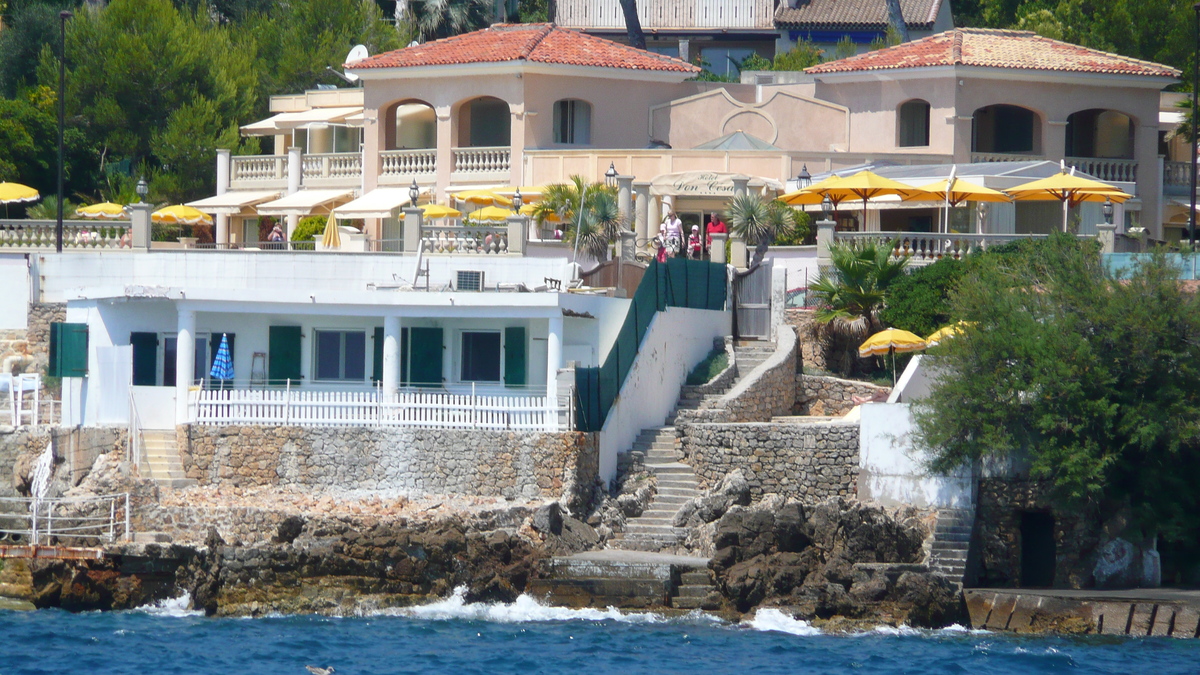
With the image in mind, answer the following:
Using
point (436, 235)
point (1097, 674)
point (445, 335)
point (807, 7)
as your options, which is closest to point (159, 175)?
point (436, 235)

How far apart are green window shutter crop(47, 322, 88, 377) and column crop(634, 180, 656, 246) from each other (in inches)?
533

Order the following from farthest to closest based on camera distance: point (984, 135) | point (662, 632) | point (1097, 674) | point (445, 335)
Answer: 1. point (984, 135)
2. point (445, 335)
3. point (662, 632)
4. point (1097, 674)

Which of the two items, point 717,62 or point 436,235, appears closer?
→ point 436,235

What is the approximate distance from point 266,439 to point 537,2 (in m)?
41.1

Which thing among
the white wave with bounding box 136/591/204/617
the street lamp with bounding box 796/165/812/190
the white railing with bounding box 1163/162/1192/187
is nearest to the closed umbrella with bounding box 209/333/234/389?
the white wave with bounding box 136/591/204/617

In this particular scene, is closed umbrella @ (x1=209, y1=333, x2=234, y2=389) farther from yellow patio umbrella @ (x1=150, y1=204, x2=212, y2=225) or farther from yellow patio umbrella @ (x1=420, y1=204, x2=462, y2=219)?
yellow patio umbrella @ (x1=150, y1=204, x2=212, y2=225)

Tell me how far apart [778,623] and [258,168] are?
26587 mm

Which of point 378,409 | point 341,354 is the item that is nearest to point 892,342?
point 378,409

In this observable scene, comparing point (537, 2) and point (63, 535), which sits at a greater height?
point (537, 2)

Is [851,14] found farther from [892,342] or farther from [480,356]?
[480,356]

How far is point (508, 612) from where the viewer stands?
32188 mm

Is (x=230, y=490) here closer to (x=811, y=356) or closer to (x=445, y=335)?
(x=445, y=335)

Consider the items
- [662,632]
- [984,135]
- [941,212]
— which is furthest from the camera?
[984,135]

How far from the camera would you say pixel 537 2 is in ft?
240
